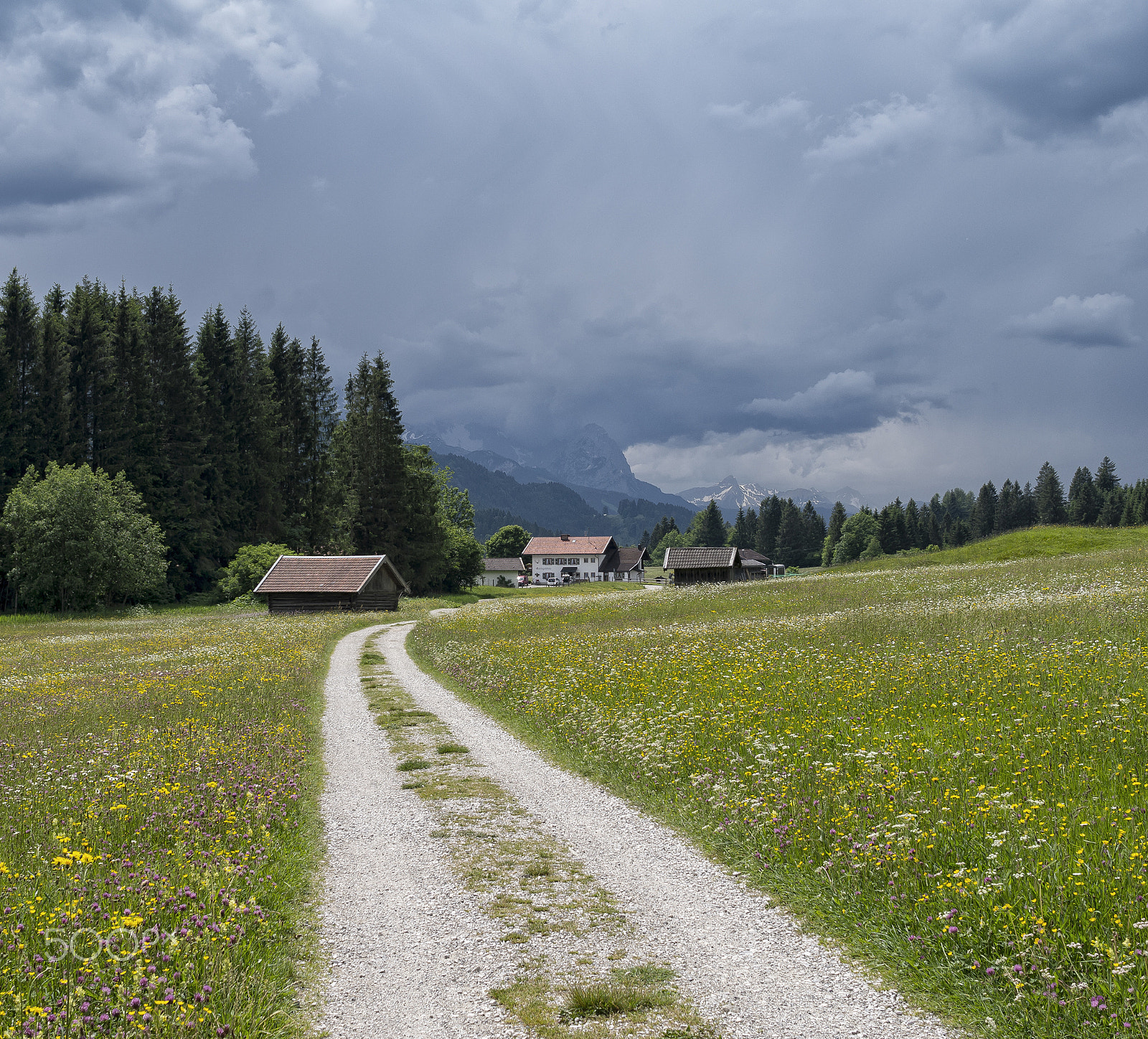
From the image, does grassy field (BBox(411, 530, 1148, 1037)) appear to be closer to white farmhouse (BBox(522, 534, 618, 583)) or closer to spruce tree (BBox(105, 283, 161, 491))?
spruce tree (BBox(105, 283, 161, 491))

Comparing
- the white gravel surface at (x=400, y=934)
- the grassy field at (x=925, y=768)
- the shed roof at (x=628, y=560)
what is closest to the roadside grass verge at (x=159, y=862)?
the white gravel surface at (x=400, y=934)

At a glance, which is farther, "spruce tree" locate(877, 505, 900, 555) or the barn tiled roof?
the barn tiled roof

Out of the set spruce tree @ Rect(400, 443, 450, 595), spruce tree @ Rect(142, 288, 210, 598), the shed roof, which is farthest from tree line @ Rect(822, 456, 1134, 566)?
spruce tree @ Rect(142, 288, 210, 598)

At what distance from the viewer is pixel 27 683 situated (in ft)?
68.2

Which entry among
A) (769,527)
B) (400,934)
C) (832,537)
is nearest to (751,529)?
(769,527)

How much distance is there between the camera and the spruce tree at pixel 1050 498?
492 feet

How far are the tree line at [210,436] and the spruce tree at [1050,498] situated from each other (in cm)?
12835

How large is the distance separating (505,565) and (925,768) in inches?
5693

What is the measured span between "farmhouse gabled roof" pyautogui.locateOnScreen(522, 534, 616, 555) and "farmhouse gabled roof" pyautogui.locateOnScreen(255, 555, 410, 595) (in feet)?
348

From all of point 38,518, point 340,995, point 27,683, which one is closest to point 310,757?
point 340,995

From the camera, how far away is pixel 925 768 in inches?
341

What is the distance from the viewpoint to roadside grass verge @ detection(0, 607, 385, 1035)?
4.81m

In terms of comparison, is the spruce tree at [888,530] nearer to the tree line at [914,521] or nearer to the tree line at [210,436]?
the tree line at [914,521]

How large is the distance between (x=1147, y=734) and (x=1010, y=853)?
172 inches
